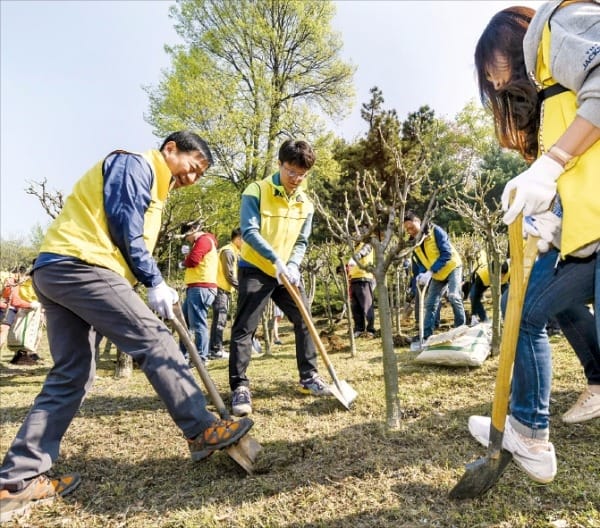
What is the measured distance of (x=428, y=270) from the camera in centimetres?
630

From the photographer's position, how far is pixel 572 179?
4.63 ft

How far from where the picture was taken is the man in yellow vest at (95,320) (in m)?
2.07

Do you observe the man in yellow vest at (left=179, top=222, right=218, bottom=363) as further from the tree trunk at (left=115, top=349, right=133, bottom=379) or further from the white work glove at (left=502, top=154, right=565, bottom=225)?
the white work glove at (left=502, top=154, right=565, bottom=225)

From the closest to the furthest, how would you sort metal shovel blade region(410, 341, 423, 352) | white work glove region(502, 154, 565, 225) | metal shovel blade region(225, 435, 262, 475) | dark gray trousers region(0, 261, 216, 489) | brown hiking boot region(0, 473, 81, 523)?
white work glove region(502, 154, 565, 225)
brown hiking boot region(0, 473, 81, 523)
dark gray trousers region(0, 261, 216, 489)
metal shovel blade region(225, 435, 262, 475)
metal shovel blade region(410, 341, 423, 352)

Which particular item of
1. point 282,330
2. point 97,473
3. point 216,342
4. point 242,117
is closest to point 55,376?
point 97,473

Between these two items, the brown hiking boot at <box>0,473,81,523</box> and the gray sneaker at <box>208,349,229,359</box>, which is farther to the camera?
the gray sneaker at <box>208,349,229,359</box>

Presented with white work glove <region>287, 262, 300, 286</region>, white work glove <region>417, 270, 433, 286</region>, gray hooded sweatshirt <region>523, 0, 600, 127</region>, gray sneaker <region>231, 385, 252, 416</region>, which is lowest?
gray sneaker <region>231, 385, 252, 416</region>

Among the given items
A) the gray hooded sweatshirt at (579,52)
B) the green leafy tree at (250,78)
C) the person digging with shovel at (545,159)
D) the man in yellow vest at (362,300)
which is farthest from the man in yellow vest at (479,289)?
the green leafy tree at (250,78)

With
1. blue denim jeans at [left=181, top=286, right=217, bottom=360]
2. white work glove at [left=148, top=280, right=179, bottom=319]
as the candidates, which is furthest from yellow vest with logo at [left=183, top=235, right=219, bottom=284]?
white work glove at [left=148, top=280, right=179, bottom=319]

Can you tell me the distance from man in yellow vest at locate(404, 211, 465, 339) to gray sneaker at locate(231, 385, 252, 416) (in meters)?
3.51

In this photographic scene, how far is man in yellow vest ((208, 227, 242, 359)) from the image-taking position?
274 inches

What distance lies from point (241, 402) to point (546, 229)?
8.26ft

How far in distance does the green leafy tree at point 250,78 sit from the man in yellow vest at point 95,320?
44.3ft

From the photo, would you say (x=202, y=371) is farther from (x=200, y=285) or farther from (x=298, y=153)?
(x=200, y=285)
